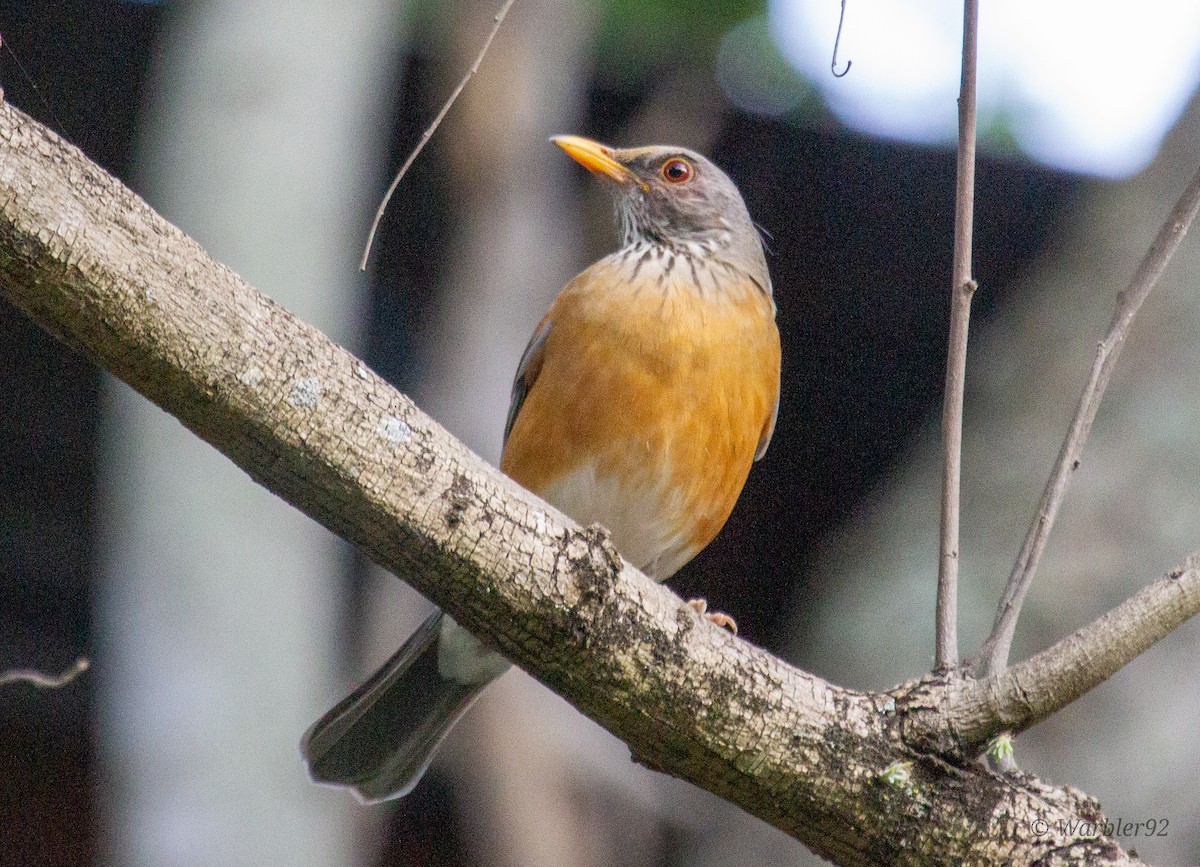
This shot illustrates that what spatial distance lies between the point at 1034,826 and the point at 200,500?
3.95 m

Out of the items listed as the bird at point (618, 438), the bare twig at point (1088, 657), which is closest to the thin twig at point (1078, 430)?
the bare twig at point (1088, 657)

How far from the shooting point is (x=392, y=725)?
482 centimetres

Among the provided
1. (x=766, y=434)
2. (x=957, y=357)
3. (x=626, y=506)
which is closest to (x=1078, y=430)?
(x=957, y=357)

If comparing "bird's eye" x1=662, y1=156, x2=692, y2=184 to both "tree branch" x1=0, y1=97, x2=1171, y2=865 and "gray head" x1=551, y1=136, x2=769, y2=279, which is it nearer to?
"gray head" x1=551, y1=136, x2=769, y2=279

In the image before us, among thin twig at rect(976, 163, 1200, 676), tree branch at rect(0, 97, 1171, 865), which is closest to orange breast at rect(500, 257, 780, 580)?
tree branch at rect(0, 97, 1171, 865)

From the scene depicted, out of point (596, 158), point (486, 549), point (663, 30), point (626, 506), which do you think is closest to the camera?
point (486, 549)

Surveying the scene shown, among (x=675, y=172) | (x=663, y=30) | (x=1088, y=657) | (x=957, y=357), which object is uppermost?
(x=663, y=30)

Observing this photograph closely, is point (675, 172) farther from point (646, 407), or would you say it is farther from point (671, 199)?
point (646, 407)

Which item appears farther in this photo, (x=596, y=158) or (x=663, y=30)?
(x=663, y=30)

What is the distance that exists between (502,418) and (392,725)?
93.0 inches

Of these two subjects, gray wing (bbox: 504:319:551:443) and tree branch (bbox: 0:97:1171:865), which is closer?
tree branch (bbox: 0:97:1171:865)

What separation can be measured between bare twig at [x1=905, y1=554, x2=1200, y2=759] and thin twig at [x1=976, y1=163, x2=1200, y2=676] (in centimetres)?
9

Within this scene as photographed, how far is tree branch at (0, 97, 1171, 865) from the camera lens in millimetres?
2457

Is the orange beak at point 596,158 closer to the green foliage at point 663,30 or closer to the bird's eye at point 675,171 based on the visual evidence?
the bird's eye at point 675,171
